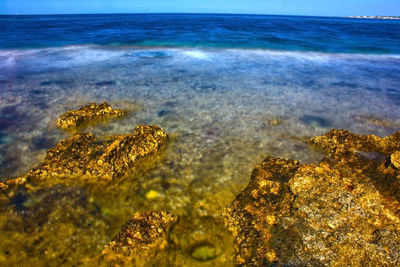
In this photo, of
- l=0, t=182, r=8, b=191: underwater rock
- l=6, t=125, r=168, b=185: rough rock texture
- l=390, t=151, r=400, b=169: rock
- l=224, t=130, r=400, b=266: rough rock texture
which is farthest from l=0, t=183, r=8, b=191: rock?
l=390, t=151, r=400, b=169: rock

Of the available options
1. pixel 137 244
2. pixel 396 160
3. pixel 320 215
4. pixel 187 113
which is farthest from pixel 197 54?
pixel 137 244

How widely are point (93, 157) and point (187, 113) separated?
301 centimetres

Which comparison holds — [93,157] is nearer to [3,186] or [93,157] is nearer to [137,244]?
[3,186]

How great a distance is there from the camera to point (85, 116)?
564 centimetres

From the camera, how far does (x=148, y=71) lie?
10570 millimetres

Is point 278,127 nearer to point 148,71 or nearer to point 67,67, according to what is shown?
point 148,71

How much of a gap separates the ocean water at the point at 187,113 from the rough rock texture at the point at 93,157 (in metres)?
0.28

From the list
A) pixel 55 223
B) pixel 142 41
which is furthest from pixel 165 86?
pixel 142 41

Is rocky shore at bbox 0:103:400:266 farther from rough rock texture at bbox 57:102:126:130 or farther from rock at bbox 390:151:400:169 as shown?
rough rock texture at bbox 57:102:126:130

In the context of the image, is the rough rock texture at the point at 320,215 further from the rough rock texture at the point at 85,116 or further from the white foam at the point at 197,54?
the white foam at the point at 197,54

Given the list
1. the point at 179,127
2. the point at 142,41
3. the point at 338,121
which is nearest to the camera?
the point at 179,127

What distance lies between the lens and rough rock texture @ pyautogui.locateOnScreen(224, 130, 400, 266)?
8.37 feet

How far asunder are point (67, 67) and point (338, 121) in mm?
10917

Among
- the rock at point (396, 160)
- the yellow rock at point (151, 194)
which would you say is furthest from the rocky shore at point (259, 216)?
the yellow rock at point (151, 194)
